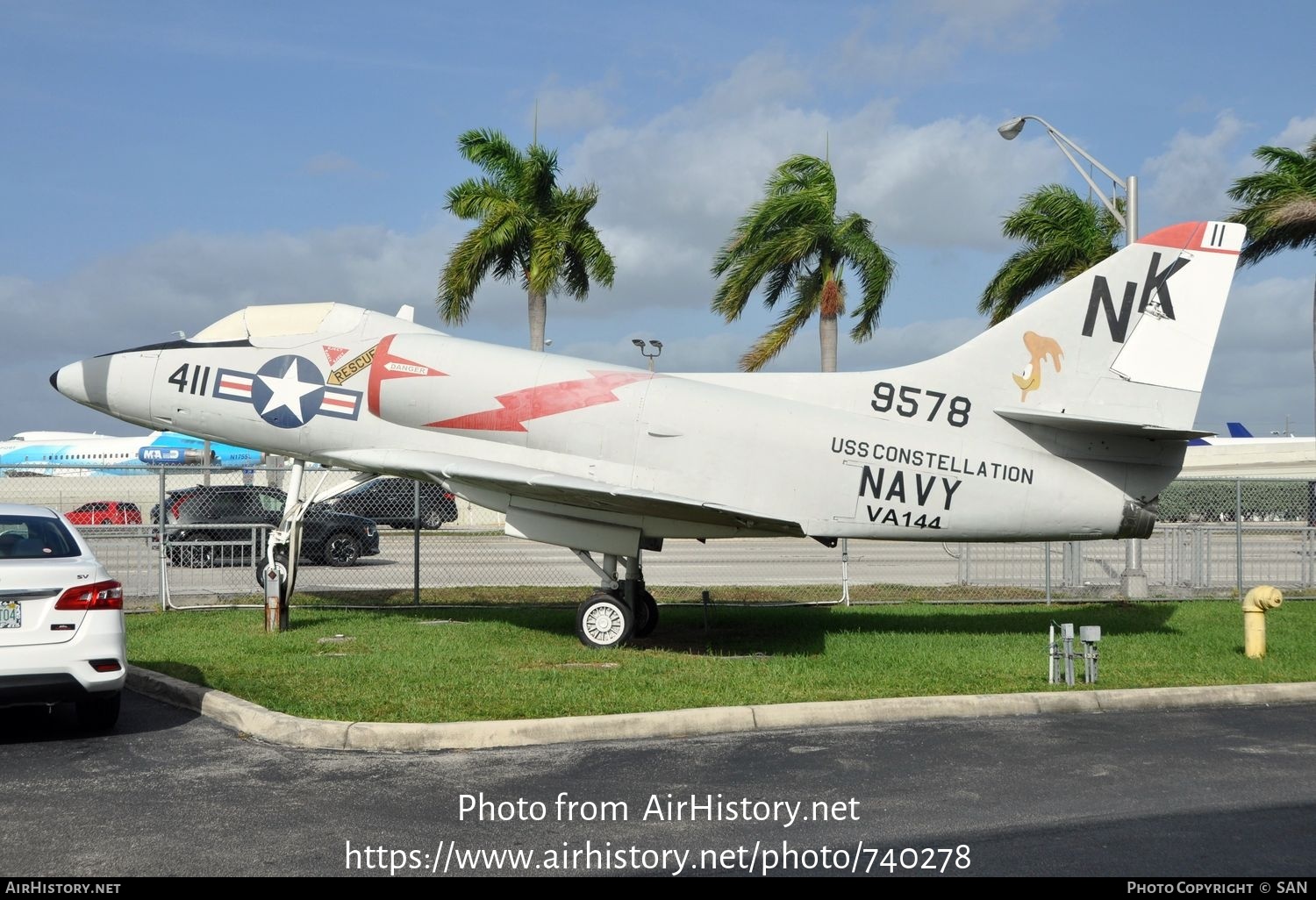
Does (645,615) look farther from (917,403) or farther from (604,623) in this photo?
(917,403)

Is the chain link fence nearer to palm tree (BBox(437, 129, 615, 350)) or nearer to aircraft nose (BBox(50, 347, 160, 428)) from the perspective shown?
aircraft nose (BBox(50, 347, 160, 428))

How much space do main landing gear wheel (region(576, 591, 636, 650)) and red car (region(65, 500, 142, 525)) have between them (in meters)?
11.4

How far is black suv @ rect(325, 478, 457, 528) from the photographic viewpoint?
1908cm

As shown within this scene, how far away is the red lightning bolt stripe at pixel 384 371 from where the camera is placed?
42.4ft

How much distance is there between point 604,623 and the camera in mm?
12227

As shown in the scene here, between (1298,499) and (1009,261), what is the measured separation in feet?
40.6

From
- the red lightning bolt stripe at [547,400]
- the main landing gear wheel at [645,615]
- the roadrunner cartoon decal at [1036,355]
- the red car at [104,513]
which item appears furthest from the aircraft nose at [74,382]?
the roadrunner cartoon decal at [1036,355]

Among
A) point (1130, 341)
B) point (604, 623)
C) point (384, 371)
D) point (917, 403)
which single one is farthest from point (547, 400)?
point (1130, 341)

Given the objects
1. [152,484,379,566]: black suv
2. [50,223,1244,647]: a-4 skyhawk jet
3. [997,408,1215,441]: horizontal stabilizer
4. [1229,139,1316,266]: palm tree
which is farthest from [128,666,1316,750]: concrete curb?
[1229,139,1316,266]: palm tree

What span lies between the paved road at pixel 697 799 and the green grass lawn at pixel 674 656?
94 cm

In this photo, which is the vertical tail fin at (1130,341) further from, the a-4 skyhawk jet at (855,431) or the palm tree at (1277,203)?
the palm tree at (1277,203)

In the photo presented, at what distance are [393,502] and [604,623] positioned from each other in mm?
8124

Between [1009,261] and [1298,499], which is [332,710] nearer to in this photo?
[1298,499]

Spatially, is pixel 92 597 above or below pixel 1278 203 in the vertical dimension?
below
